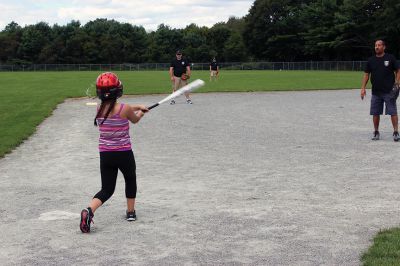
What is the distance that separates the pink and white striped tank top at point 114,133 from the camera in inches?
230

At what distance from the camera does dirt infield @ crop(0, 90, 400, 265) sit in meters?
5.06

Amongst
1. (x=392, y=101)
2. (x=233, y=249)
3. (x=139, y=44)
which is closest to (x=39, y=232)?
(x=233, y=249)

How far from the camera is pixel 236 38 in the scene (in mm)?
110688

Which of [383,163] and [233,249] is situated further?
[383,163]

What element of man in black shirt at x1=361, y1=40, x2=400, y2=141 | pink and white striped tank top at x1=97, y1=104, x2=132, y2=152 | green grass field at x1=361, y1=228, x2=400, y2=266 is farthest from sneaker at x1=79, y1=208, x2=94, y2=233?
man in black shirt at x1=361, y1=40, x2=400, y2=141

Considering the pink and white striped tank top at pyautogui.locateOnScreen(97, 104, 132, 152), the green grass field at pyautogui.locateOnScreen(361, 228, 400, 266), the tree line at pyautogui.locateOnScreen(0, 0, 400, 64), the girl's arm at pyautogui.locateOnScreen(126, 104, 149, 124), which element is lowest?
the green grass field at pyautogui.locateOnScreen(361, 228, 400, 266)

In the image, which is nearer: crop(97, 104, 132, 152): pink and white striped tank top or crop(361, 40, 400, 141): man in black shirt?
crop(97, 104, 132, 152): pink and white striped tank top

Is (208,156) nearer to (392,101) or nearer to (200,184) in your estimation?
(200,184)

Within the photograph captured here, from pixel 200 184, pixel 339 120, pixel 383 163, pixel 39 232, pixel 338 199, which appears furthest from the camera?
pixel 339 120

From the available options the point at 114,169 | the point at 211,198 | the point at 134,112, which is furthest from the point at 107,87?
the point at 211,198

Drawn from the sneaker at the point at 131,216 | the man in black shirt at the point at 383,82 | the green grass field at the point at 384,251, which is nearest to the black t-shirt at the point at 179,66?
the man in black shirt at the point at 383,82

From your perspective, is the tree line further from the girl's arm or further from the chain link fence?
the girl's arm

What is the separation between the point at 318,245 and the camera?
5141 mm

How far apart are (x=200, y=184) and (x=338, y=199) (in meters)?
2.00
